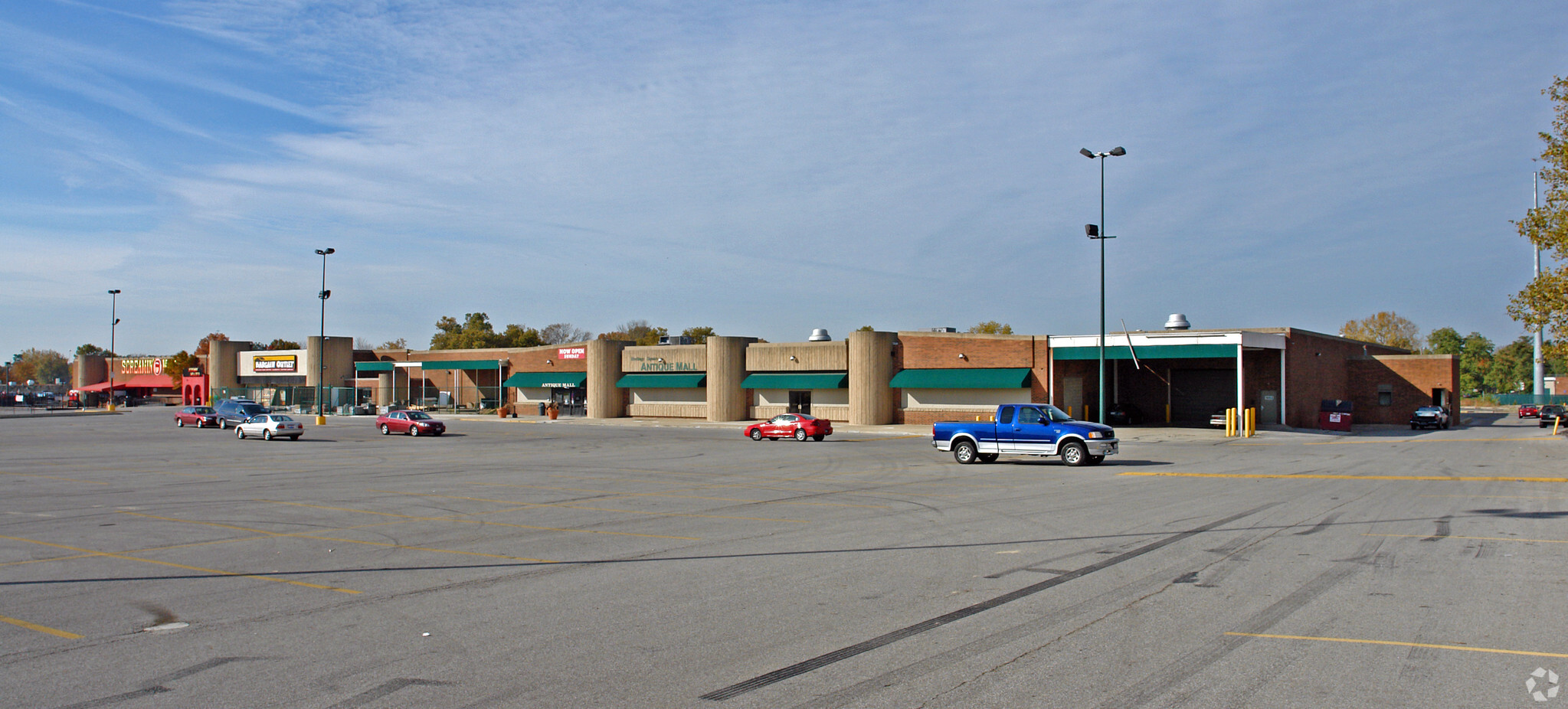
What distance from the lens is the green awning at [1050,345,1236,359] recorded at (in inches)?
1716

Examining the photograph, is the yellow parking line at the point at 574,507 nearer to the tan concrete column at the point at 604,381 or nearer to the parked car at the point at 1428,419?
the tan concrete column at the point at 604,381

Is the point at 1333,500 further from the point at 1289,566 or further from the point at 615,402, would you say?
the point at 615,402

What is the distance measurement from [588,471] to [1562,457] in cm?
2825

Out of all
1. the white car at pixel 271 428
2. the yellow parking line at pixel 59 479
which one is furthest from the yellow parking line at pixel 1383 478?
the white car at pixel 271 428

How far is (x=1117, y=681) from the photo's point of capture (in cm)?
634

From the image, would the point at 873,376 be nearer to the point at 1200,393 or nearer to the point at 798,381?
the point at 798,381

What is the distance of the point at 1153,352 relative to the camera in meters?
45.2

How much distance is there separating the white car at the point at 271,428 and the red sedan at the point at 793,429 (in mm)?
20210

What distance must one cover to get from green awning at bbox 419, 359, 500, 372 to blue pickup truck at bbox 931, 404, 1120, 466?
5301 cm

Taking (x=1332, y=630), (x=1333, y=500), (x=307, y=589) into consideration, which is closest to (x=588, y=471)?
(x=307, y=589)

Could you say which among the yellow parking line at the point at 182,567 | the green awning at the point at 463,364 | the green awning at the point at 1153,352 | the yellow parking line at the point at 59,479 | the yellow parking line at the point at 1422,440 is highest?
the green awning at the point at 1153,352

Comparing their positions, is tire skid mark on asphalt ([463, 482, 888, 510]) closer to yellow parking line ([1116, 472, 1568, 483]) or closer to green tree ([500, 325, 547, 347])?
yellow parking line ([1116, 472, 1568, 483])

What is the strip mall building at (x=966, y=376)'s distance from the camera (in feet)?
157

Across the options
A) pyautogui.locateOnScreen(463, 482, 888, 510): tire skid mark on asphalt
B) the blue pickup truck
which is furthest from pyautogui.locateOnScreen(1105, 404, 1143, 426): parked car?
pyautogui.locateOnScreen(463, 482, 888, 510): tire skid mark on asphalt
